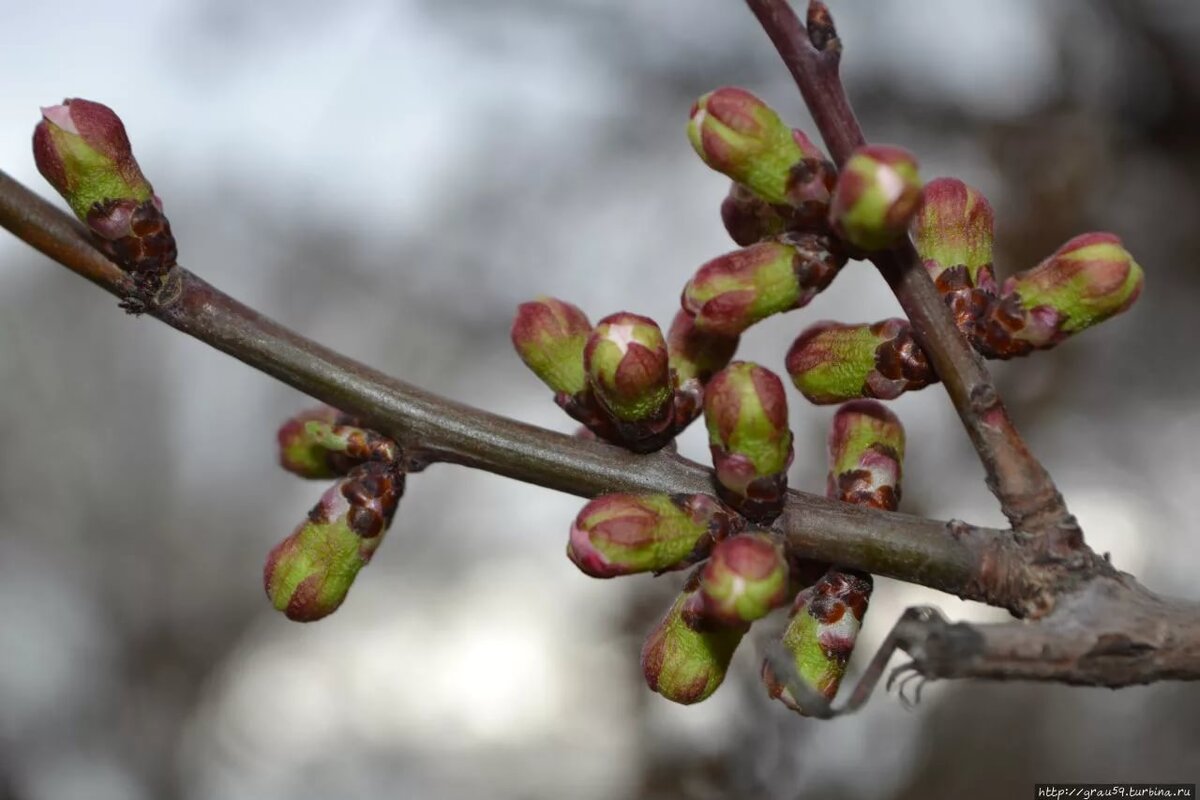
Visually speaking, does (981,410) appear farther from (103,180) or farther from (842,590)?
(103,180)

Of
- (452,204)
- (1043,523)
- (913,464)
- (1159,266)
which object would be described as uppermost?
(1159,266)

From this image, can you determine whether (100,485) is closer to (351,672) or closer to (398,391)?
(351,672)

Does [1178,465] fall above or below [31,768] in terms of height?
above

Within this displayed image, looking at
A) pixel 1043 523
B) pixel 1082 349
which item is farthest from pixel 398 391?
pixel 1082 349

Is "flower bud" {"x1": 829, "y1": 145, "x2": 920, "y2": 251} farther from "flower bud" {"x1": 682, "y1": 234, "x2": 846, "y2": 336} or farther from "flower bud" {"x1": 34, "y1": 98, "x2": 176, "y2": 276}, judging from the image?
"flower bud" {"x1": 34, "y1": 98, "x2": 176, "y2": 276}

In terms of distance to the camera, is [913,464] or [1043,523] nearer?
[1043,523]

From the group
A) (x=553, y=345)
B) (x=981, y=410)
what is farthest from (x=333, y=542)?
(x=981, y=410)

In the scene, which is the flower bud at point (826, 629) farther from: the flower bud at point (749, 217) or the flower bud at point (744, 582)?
the flower bud at point (749, 217)
